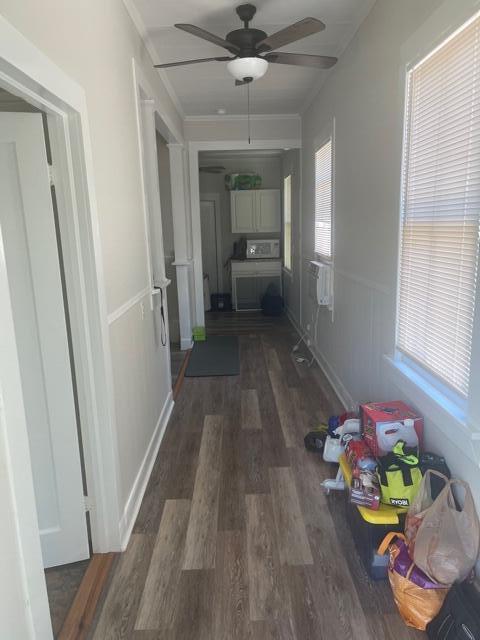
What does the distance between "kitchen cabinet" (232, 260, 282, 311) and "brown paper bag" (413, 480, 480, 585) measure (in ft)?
19.1

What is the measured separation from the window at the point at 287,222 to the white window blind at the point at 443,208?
422 cm

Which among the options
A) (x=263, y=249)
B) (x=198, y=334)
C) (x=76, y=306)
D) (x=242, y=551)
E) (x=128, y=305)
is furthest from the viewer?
(x=263, y=249)

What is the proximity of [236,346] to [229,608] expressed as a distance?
11.9 ft

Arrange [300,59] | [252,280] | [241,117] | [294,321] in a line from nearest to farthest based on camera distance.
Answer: [300,59] < [241,117] < [294,321] < [252,280]

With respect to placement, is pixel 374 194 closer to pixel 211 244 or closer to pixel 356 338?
pixel 356 338

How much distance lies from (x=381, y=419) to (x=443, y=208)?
974 millimetres

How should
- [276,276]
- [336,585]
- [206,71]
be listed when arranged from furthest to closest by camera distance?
[276,276] < [206,71] < [336,585]

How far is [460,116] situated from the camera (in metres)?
1.63

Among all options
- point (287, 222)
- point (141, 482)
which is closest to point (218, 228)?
point (287, 222)

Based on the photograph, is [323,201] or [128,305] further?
[323,201]

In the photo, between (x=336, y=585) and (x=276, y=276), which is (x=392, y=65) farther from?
(x=276, y=276)

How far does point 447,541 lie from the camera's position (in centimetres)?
150

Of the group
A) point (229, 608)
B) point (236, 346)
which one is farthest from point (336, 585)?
point (236, 346)

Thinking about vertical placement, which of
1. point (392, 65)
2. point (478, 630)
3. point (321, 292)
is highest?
point (392, 65)
